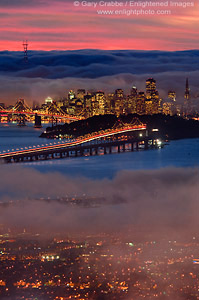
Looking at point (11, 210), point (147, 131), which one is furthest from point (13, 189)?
point (147, 131)

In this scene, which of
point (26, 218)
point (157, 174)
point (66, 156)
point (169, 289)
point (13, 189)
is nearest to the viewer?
point (169, 289)

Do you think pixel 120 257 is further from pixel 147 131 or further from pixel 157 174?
pixel 147 131

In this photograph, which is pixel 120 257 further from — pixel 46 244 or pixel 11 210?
pixel 11 210

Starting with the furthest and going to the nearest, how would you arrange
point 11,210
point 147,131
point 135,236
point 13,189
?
point 147,131 < point 13,189 < point 11,210 < point 135,236

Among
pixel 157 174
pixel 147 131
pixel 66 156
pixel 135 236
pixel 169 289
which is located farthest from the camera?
pixel 147 131

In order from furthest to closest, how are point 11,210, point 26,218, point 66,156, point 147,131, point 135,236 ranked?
point 147,131 → point 66,156 → point 11,210 → point 26,218 → point 135,236

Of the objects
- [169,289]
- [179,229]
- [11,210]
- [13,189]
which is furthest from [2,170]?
[169,289]

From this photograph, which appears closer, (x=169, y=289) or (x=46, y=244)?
(x=169, y=289)

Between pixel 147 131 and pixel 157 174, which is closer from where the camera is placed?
pixel 157 174
